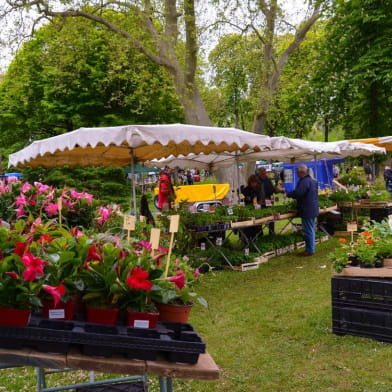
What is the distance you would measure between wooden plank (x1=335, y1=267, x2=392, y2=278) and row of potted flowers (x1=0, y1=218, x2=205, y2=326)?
308 centimetres

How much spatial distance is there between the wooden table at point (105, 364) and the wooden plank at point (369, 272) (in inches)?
126

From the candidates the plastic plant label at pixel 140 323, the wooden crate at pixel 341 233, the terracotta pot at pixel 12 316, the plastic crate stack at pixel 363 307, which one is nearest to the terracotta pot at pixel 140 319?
the plastic plant label at pixel 140 323

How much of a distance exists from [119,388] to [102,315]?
133 cm

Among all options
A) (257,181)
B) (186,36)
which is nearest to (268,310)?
(257,181)

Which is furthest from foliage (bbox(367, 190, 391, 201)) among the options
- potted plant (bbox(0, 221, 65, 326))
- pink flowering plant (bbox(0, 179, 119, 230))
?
potted plant (bbox(0, 221, 65, 326))

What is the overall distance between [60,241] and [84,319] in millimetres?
390

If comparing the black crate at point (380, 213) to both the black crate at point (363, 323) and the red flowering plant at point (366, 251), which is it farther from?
the black crate at point (363, 323)

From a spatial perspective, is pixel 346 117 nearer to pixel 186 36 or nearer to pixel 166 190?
pixel 186 36

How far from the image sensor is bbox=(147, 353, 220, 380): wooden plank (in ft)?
7.50

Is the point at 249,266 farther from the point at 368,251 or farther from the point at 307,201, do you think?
the point at 368,251

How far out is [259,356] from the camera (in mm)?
5051

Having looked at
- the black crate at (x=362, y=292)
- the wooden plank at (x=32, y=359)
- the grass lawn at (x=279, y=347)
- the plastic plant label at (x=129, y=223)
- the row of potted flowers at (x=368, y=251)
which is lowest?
the grass lawn at (x=279, y=347)

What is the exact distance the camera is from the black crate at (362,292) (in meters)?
4.99

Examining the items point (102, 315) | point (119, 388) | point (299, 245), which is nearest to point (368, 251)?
point (119, 388)
